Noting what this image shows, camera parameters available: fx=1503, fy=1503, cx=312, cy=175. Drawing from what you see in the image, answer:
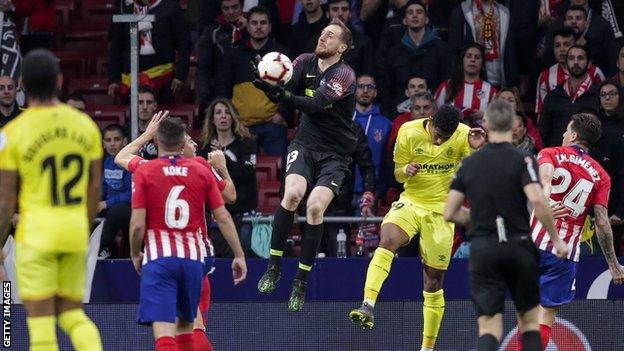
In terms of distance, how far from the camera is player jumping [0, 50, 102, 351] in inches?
381

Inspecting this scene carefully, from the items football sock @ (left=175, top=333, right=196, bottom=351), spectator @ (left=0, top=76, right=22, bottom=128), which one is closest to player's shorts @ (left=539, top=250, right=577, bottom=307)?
football sock @ (left=175, top=333, right=196, bottom=351)

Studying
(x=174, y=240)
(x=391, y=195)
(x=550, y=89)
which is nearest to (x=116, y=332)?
(x=391, y=195)

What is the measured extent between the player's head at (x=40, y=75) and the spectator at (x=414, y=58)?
25.0 ft

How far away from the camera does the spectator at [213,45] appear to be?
56.2 feet

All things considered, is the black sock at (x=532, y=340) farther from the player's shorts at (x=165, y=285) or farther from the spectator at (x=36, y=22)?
the spectator at (x=36, y=22)

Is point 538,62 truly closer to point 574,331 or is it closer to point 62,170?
point 574,331

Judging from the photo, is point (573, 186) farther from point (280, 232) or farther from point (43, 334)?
point (43, 334)

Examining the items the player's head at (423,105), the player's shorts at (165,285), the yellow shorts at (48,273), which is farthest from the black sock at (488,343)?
the player's head at (423,105)

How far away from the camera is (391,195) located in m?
16.4

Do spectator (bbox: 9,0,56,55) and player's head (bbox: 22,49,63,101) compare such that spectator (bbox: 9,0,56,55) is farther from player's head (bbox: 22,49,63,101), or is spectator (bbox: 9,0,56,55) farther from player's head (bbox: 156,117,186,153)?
player's head (bbox: 22,49,63,101)

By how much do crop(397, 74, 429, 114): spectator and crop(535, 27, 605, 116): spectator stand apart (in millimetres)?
1313

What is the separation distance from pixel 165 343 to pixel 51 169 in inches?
72.6

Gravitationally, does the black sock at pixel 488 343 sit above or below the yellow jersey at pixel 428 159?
below

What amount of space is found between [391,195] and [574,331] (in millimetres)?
2493
